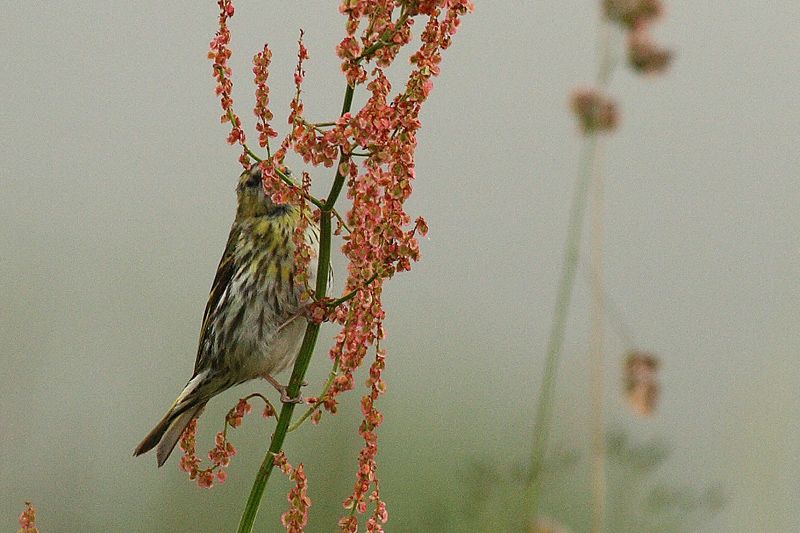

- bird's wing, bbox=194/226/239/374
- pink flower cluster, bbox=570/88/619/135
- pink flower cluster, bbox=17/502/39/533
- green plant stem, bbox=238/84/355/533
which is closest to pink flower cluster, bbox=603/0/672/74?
pink flower cluster, bbox=570/88/619/135

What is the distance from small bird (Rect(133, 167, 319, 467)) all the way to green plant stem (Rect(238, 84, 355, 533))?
A: 727 millimetres

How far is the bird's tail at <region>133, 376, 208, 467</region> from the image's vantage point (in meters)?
2.29

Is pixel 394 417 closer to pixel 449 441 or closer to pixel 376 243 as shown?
→ pixel 449 441

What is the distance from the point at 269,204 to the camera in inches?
116

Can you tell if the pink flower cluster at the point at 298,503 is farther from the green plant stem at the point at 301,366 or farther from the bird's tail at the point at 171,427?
the bird's tail at the point at 171,427

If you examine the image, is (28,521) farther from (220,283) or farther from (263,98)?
(220,283)

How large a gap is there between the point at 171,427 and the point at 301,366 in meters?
0.80

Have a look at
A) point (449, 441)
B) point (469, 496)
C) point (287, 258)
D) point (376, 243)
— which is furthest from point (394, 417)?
point (376, 243)

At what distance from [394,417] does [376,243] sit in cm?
337

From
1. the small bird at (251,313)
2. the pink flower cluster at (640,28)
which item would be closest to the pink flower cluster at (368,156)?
the small bird at (251,313)

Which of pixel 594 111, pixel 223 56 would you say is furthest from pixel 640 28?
pixel 223 56

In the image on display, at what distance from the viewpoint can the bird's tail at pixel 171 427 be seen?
90.4 inches

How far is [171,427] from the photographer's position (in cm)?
235

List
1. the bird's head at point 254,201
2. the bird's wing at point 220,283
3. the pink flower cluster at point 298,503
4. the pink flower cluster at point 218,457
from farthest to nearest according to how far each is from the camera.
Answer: the bird's head at point 254,201, the bird's wing at point 220,283, the pink flower cluster at point 218,457, the pink flower cluster at point 298,503
